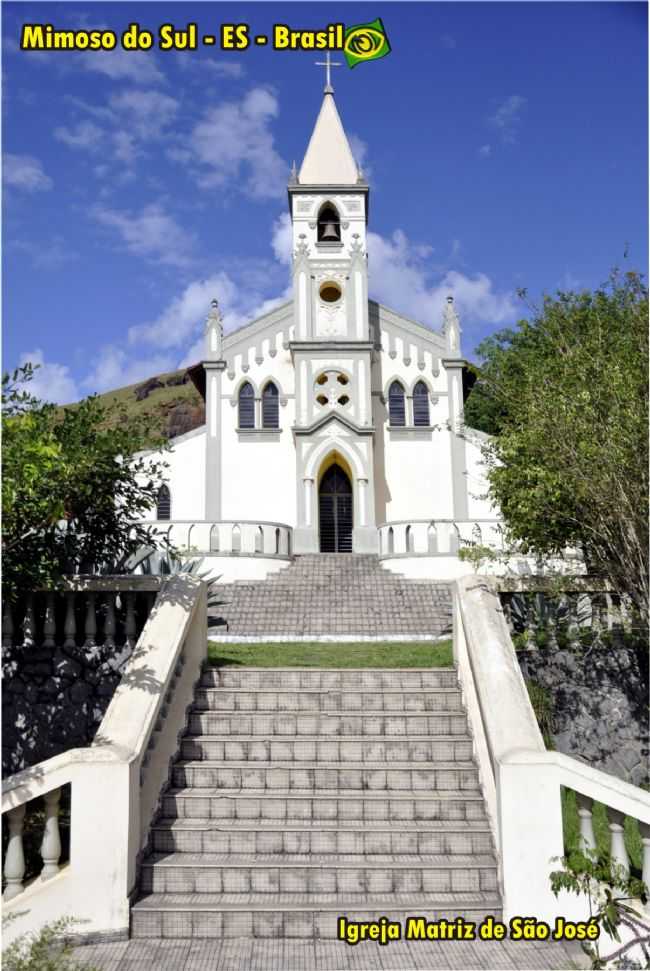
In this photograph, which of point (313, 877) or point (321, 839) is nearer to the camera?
point (313, 877)

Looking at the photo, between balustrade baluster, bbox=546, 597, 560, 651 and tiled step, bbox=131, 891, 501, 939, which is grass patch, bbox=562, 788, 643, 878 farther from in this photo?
balustrade baluster, bbox=546, 597, 560, 651

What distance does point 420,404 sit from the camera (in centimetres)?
2758

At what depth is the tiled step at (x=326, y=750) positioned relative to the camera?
765 centimetres

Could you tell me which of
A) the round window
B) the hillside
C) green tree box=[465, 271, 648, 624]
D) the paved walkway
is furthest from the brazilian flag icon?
the hillside

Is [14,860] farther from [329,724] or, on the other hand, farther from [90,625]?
[90,625]

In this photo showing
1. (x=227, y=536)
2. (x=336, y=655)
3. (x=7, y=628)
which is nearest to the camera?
(x=7, y=628)

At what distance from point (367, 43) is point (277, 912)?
12322 mm

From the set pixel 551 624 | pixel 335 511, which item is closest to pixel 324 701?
pixel 551 624

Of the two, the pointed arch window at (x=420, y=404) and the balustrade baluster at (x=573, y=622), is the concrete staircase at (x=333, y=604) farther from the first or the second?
the pointed arch window at (x=420, y=404)

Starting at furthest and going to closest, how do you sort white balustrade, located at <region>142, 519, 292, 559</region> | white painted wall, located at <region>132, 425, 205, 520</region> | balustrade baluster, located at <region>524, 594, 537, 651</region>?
white painted wall, located at <region>132, 425, 205, 520</region>, white balustrade, located at <region>142, 519, 292, 559</region>, balustrade baluster, located at <region>524, 594, 537, 651</region>

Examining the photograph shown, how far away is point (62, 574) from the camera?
9.03 metres

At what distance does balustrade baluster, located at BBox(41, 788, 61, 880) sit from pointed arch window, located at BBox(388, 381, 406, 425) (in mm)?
22295

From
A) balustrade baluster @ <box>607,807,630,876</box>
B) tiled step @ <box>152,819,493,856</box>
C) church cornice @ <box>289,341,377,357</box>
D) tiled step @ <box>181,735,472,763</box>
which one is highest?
church cornice @ <box>289,341,377,357</box>

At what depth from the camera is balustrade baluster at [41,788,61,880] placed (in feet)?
19.6
